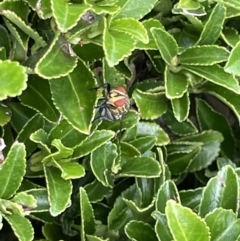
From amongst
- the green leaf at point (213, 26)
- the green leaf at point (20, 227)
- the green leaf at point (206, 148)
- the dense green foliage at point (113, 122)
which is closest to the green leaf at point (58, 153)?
the dense green foliage at point (113, 122)

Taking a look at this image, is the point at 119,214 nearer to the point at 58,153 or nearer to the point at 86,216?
the point at 86,216

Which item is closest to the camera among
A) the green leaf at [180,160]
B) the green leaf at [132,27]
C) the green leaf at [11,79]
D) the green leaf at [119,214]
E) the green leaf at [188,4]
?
the green leaf at [11,79]

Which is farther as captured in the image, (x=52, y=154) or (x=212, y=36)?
(x=212, y=36)

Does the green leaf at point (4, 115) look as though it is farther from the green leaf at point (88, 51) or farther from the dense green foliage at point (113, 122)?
the green leaf at point (88, 51)

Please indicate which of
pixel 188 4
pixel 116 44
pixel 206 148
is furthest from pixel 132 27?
pixel 206 148

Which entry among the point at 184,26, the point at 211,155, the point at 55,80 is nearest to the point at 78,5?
the point at 55,80

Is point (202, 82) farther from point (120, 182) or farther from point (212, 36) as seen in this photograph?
point (120, 182)

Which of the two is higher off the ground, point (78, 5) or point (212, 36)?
point (78, 5)
